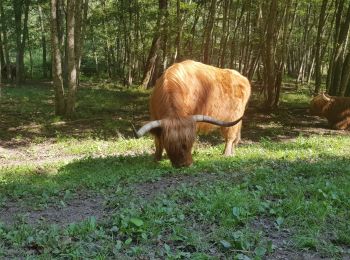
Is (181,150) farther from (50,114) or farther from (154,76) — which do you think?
(154,76)

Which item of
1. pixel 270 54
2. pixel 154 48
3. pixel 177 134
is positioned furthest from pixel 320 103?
pixel 154 48

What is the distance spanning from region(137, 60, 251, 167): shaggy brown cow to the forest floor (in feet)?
1.70

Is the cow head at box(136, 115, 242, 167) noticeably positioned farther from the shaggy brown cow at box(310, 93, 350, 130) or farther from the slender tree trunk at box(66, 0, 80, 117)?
the shaggy brown cow at box(310, 93, 350, 130)

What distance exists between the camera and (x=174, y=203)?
20.7ft

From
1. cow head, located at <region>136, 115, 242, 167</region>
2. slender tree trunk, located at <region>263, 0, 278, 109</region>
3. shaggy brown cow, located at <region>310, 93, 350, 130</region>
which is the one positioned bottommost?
shaggy brown cow, located at <region>310, 93, 350, 130</region>

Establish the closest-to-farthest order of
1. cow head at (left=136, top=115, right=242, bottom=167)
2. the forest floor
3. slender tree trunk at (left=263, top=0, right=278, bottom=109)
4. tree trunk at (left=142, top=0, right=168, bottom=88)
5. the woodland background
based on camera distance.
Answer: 1. the forest floor
2. cow head at (left=136, top=115, right=242, bottom=167)
3. slender tree trunk at (left=263, top=0, right=278, bottom=109)
4. the woodland background
5. tree trunk at (left=142, top=0, right=168, bottom=88)

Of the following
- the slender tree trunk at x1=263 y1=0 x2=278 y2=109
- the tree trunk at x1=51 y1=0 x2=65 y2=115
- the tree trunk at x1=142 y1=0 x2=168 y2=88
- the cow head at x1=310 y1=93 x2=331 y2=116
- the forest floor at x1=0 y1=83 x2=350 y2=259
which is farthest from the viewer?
the tree trunk at x1=142 y1=0 x2=168 y2=88

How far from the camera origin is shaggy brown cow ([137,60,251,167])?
9070 mm

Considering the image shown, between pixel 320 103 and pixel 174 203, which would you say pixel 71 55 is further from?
pixel 174 203

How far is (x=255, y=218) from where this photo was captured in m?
5.85

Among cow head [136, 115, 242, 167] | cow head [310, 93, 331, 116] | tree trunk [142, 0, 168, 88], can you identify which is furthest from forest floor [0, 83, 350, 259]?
tree trunk [142, 0, 168, 88]

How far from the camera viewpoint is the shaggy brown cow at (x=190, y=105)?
9.07 meters

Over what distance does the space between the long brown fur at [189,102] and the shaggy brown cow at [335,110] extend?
310 inches

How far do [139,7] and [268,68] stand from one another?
1335cm
